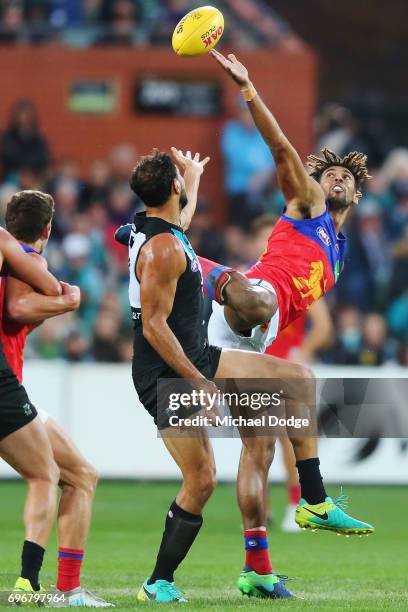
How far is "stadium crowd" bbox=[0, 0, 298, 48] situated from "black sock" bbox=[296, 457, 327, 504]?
38.8ft

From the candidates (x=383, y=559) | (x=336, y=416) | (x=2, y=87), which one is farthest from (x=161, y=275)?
(x=2, y=87)

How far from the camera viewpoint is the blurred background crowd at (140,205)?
16625 millimetres

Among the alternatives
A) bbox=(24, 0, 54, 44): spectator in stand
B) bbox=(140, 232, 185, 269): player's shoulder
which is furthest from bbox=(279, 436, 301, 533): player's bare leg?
bbox=(24, 0, 54, 44): spectator in stand

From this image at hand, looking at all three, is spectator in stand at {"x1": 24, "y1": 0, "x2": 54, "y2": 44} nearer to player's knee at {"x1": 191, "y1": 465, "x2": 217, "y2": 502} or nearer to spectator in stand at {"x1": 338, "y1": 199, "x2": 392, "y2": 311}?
spectator in stand at {"x1": 338, "y1": 199, "x2": 392, "y2": 311}

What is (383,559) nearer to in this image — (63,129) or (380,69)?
(63,129)

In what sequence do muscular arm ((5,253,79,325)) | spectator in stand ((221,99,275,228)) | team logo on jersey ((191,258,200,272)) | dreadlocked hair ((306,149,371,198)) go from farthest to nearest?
spectator in stand ((221,99,275,228)), dreadlocked hair ((306,149,371,198)), team logo on jersey ((191,258,200,272)), muscular arm ((5,253,79,325))

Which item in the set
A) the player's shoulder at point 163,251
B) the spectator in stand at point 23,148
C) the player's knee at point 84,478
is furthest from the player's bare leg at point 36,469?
the spectator in stand at point 23,148

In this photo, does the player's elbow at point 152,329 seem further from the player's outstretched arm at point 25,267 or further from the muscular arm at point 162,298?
the player's outstretched arm at point 25,267

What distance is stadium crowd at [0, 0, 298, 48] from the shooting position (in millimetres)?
19203

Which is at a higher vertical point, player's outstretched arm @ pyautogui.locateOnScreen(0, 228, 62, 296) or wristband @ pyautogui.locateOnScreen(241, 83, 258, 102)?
wristband @ pyautogui.locateOnScreen(241, 83, 258, 102)

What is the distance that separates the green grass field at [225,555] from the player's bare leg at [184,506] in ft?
0.58

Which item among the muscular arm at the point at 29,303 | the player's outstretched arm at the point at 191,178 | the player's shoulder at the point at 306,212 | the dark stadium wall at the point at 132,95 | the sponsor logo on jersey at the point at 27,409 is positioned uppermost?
the dark stadium wall at the point at 132,95

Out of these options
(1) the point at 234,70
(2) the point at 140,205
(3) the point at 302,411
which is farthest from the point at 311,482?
(2) the point at 140,205

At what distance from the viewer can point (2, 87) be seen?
62.6ft
